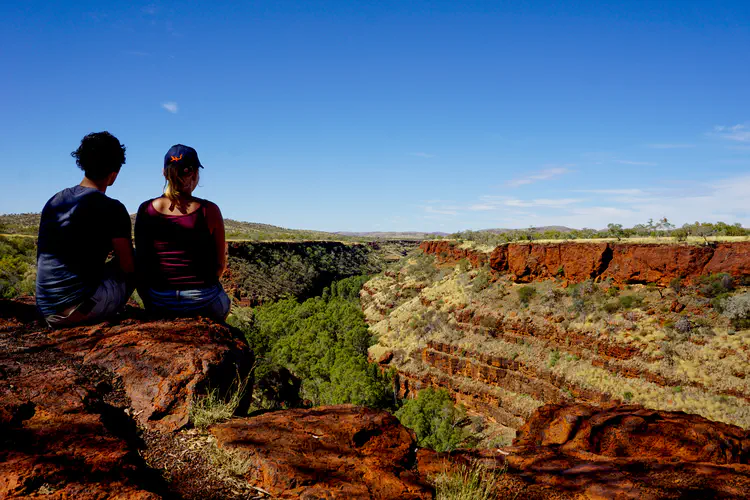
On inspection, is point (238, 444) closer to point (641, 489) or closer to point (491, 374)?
point (641, 489)

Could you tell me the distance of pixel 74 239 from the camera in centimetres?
346

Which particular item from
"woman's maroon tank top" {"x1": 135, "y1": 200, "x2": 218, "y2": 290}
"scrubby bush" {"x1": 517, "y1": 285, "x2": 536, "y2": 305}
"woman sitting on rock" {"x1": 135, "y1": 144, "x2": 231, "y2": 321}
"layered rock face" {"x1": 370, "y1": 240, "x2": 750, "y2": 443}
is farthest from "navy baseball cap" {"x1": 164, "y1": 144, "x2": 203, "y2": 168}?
"scrubby bush" {"x1": 517, "y1": 285, "x2": 536, "y2": 305}

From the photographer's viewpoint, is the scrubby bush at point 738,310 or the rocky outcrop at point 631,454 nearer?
the rocky outcrop at point 631,454

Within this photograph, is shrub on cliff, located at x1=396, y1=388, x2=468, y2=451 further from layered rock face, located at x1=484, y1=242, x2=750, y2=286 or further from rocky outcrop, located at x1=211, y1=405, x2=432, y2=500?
rocky outcrop, located at x1=211, y1=405, x2=432, y2=500

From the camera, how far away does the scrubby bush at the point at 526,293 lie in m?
28.7

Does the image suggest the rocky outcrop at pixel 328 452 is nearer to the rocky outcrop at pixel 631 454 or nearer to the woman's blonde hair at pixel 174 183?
the rocky outcrop at pixel 631 454

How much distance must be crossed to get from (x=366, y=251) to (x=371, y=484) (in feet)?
288

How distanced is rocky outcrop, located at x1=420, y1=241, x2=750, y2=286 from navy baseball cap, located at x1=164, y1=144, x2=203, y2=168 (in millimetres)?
25896

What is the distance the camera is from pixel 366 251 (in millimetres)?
90562

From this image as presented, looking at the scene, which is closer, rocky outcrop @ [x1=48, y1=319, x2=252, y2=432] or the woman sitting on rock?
rocky outcrop @ [x1=48, y1=319, x2=252, y2=432]

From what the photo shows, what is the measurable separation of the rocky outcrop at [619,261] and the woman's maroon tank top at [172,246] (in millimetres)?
25737

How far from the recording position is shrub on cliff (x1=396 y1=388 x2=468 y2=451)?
2132 cm

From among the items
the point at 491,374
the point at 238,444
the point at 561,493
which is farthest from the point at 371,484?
the point at 491,374

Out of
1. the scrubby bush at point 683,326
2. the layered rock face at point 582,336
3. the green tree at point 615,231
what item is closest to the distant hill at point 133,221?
the layered rock face at point 582,336
